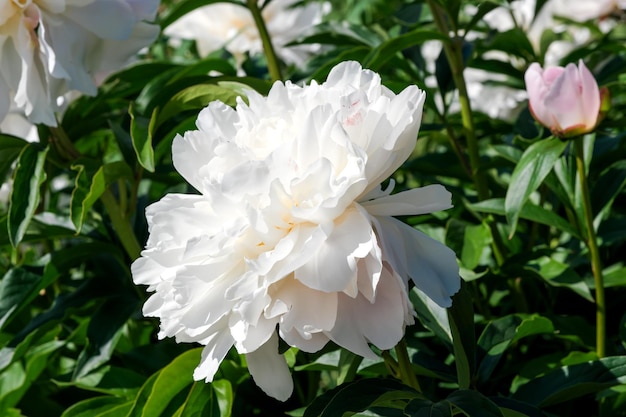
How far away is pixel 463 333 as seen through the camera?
89 centimetres

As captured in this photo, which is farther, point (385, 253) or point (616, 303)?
point (616, 303)

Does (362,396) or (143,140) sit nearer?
(362,396)

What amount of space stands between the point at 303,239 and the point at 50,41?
1.75 feet

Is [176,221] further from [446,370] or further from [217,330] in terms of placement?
[446,370]

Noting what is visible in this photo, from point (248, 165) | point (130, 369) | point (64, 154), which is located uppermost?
point (248, 165)

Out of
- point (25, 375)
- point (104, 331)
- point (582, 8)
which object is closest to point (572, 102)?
point (104, 331)

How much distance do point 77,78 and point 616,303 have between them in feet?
2.68

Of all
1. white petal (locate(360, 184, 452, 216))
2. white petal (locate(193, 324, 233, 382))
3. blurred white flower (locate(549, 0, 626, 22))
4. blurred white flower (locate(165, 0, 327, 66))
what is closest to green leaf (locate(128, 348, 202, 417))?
white petal (locate(193, 324, 233, 382))

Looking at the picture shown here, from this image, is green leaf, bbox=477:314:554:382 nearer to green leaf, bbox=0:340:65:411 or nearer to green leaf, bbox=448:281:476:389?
green leaf, bbox=448:281:476:389

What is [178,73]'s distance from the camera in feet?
4.27

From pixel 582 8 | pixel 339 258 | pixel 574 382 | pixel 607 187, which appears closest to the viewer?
pixel 339 258

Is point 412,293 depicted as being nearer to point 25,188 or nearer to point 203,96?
point 203,96

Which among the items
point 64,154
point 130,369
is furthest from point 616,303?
point 64,154

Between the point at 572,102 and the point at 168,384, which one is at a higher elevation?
the point at 572,102
